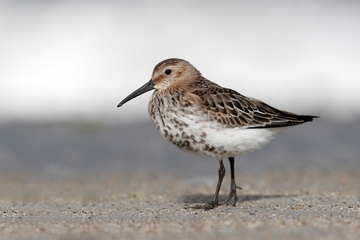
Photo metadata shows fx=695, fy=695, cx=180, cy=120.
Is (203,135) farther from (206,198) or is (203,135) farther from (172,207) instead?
(206,198)

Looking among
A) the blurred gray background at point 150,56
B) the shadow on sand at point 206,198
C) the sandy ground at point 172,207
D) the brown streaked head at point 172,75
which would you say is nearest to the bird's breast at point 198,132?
the brown streaked head at point 172,75

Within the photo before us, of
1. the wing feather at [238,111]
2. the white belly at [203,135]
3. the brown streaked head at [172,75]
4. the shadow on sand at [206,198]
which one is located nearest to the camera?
the white belly at [203,135]

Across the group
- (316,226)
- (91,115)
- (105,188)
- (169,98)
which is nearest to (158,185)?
(105,188)

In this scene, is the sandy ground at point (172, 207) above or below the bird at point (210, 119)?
below

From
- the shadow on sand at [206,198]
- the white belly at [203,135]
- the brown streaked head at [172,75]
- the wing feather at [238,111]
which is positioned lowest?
the shadow on sand at [206,198]

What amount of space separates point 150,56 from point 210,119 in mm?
11470

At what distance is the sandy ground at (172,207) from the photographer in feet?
18.7

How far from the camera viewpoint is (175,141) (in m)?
7.40

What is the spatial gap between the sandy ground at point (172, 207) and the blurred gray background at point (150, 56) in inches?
130

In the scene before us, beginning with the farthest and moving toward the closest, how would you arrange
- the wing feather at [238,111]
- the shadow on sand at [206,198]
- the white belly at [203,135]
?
the shadow on sand at [206,198]
the wing feather at [238,111]
the white belly at [203,135]

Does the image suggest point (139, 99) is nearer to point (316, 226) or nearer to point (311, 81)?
point (311, 81)

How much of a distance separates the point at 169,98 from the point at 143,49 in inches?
447

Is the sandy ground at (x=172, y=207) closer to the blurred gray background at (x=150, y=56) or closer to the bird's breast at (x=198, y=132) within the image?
the bird's breast at (x=198, y=132)

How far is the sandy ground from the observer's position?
5.71 metres
